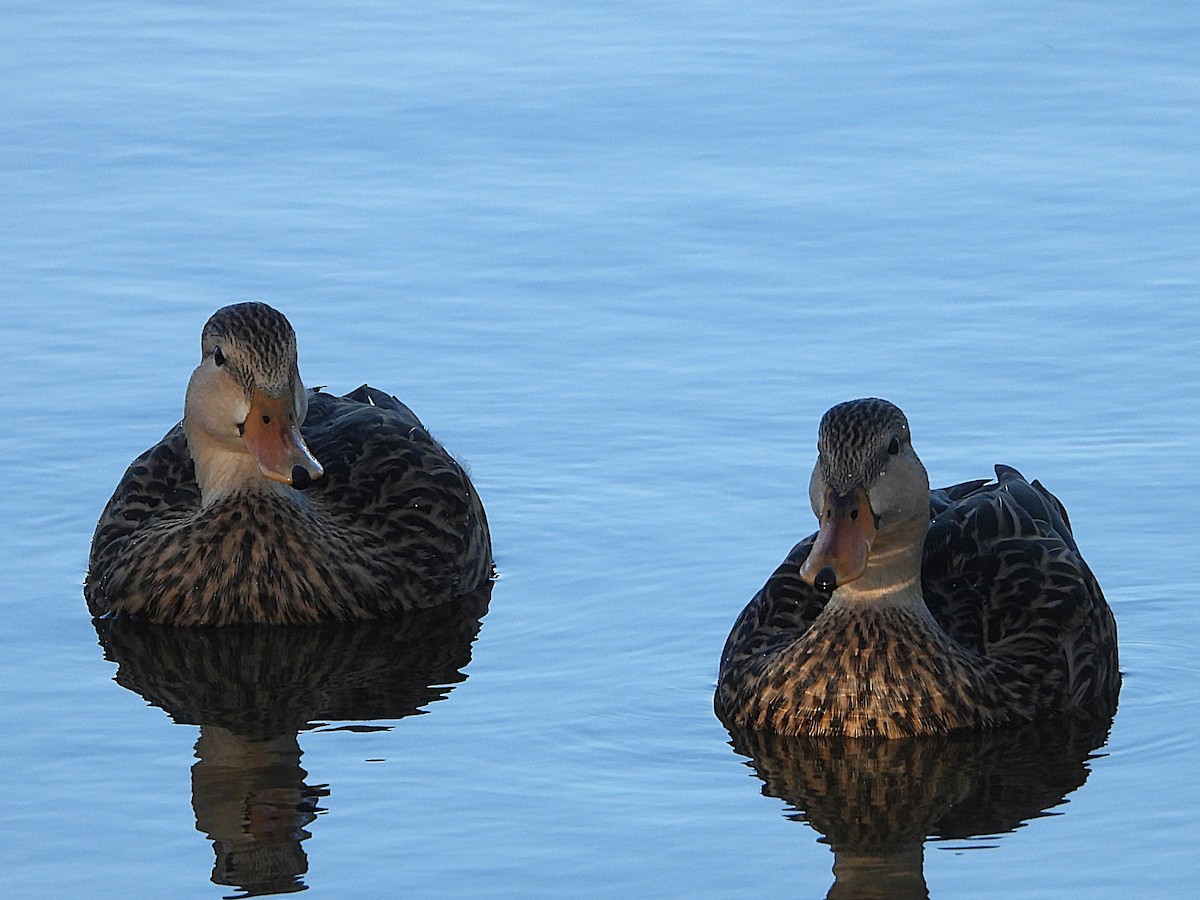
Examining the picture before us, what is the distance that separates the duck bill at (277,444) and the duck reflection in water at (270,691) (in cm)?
67

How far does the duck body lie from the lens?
10320 mm

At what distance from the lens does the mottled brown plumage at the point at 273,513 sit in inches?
469

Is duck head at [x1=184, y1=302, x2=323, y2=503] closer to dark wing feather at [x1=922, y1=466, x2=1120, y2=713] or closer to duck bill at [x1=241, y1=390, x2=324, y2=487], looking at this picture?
duck bill at [x1=241, y1=390, x2=324, y2=487]

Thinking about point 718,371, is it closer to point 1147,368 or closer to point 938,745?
point 1147,368

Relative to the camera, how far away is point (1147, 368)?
13852mm

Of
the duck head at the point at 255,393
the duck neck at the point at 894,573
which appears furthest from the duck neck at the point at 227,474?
the duck neck at the point at 894,573

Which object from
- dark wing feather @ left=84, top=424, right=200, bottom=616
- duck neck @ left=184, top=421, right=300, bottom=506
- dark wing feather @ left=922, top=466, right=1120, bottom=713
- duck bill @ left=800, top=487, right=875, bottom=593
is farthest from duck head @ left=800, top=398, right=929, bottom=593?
dark wing feather @ left=84, top=424, right=200, bottom=616

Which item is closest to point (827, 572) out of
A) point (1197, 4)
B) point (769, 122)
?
point (769, 122)

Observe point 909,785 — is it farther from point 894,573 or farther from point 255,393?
point 255,393

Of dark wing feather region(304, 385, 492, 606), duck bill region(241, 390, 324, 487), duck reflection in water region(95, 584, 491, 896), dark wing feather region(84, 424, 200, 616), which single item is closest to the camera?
duck reflection in water region(95, 584, 491, 896)

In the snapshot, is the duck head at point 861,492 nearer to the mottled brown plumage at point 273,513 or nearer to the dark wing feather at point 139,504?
the mottled brown plumage at point 273,513

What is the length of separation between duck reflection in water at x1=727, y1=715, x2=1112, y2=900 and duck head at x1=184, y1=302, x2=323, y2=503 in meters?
2.18

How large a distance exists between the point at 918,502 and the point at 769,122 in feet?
23.0

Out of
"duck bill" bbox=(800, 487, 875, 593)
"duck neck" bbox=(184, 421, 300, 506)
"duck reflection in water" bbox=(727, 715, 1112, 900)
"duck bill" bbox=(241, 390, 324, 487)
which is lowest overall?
"duck reflection in water" bbox=(727, 715, 1112, 900)
